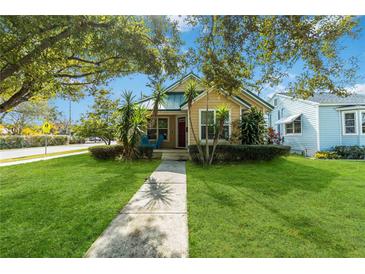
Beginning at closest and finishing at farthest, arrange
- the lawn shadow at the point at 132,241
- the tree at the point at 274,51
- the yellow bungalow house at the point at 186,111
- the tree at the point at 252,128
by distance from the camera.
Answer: the lawn shadow at the point at 132,241, the tree at the point at 274,51, the tree at the point at 252,128, the yellow bungalow house at the point at 186,111

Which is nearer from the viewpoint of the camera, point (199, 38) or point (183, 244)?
point (183, 244)

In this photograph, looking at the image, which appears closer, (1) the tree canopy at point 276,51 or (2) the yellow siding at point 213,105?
(1) the tree canopy at point 276,51

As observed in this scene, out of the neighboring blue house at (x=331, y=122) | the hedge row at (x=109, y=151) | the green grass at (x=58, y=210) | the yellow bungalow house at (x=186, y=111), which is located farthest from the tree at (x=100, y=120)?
the neighboring blue house at (x=331, y=122)

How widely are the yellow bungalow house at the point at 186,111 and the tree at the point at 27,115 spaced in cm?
2433

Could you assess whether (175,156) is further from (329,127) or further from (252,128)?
(329,127)

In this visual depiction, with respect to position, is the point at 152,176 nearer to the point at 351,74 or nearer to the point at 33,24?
the point at 33,24

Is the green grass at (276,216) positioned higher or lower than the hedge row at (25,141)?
lower

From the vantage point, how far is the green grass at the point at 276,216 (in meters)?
2.64

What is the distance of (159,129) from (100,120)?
4.07m

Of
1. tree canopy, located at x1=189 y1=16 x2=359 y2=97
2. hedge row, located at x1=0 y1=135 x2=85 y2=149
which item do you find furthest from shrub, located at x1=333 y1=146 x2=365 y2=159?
hedge row, located at x1=0 y1=135 x2=85 y2=149

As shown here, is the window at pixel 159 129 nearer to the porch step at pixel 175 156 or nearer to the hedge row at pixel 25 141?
the porch step at pixel 175 156
